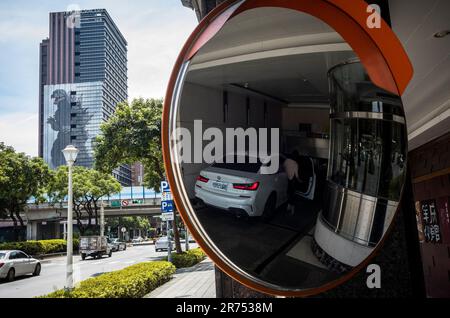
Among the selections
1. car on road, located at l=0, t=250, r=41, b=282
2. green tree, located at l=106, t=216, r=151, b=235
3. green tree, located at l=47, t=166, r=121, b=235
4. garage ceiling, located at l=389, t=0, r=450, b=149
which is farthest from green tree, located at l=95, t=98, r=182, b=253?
green tree, located at l=106, t=216, r=151, b=235

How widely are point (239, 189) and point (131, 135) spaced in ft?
36.9

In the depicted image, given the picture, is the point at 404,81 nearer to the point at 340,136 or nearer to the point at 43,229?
the point at 340,136

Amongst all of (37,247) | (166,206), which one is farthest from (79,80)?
(166,206)

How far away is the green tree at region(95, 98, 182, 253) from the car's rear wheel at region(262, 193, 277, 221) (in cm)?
1067

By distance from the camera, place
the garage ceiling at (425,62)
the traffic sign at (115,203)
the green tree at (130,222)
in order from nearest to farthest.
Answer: the garage ceiling at (425,62) < the traffic sign at (115,203) < the green tree at (130,222)

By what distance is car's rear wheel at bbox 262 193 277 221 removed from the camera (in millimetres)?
1210

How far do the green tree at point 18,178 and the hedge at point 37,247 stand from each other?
1.96 metres

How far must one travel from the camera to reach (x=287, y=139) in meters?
1.25

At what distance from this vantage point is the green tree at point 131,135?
11.9m

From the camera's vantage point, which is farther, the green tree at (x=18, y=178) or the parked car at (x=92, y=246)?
the parked car at (x=92, y=246)

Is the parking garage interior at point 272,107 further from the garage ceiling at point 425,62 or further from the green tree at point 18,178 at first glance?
the green tree at point 18,178

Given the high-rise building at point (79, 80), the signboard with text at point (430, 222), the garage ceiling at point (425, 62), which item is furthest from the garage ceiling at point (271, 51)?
the high-rise building at point (79, 80)

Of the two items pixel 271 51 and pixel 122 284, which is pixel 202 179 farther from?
pixel 122 284

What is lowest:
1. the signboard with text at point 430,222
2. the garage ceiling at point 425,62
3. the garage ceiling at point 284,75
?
the signboard with text at point 430,222
